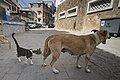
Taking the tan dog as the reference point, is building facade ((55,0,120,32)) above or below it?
above

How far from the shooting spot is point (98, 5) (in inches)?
568

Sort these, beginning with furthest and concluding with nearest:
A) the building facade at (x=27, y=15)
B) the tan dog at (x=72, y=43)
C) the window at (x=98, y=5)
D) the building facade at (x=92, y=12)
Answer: the building facade at (x=27, y=15) → the window at (x=98, y=5) → the building facade at (x=92, y=12) → the tan dog at (x=72, y=43)

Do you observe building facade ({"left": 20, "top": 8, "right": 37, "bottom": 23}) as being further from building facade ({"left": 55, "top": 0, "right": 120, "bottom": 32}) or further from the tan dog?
the tan dog

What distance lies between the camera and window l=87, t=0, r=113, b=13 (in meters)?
12.4

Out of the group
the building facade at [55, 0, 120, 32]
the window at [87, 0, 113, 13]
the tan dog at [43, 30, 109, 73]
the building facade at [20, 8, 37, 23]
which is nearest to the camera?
the tan dog at [43, 30, 109, 73]

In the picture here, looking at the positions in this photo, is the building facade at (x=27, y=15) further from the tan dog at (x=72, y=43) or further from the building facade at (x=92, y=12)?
the tan dog at (x=72, y=43)

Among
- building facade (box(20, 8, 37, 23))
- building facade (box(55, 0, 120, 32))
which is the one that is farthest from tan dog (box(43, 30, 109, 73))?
building facade (box(20, 8, 37, 23))

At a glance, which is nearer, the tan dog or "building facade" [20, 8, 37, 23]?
the tan dog

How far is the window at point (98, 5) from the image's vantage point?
12.4 metres

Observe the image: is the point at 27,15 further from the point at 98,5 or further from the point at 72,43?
the point at 72,43

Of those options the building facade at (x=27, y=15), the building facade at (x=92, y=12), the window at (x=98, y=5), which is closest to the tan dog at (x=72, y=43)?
the building facade at (x=92, y=12)

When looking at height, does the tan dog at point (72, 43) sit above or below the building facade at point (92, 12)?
below

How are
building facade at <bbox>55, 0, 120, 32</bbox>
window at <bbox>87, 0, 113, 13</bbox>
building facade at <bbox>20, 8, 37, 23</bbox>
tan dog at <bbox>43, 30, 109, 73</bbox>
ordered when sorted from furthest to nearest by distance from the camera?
building facade at <bbox>20, 8, 37, 23</bbox> → window at <bbox>87, 0, 113, 13</bbox> → building facade at <bbox>55, 0, 120, 32</bbox> → tan dog at <bbox>43, 30, 109, 73</bbox>

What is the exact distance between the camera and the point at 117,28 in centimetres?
1009
